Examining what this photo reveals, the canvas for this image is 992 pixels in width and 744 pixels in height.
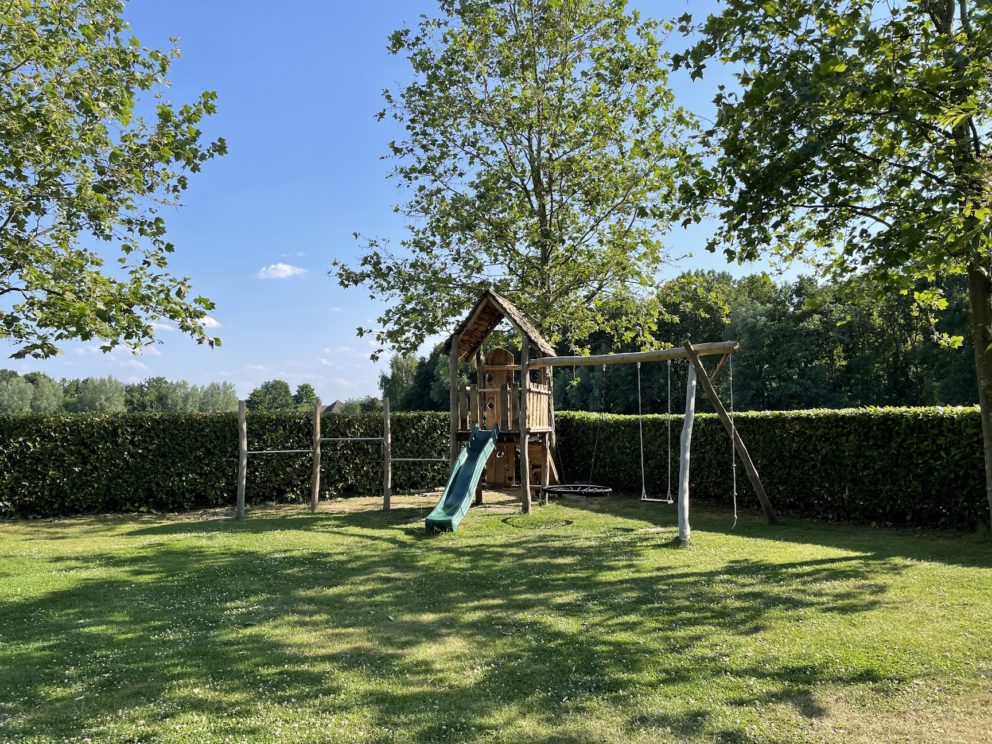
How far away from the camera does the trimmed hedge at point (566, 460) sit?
11.4m

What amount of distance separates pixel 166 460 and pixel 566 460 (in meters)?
10.6

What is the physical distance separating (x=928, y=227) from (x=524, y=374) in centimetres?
915

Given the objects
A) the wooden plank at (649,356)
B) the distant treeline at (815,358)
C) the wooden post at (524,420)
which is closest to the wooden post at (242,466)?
the wooden post at (524,420)

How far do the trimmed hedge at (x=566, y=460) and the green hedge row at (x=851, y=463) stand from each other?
0.02 m

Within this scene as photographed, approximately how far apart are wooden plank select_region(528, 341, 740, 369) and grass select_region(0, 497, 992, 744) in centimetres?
303

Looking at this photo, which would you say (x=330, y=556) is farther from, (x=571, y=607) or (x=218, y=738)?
(x=218, y=738)

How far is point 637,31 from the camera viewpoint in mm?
18312

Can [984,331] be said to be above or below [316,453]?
above

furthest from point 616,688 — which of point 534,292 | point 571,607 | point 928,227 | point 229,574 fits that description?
point 534,292

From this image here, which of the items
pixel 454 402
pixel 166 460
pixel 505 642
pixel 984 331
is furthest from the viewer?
pixel 166 460

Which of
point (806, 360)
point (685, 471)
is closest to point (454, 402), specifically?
point (685, 471)

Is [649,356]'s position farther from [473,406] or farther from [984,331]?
[473,406]

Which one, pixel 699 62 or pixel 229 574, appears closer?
pixel 699 62

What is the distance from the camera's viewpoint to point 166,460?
51.2ft
